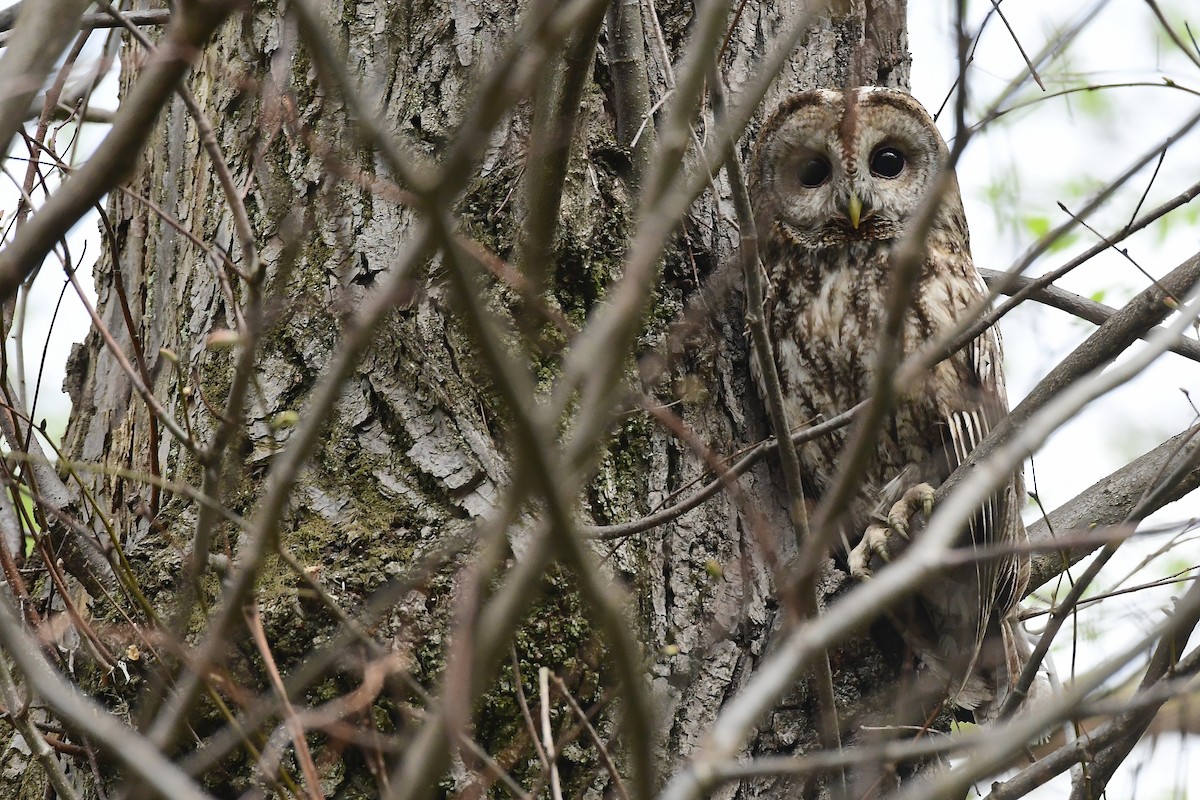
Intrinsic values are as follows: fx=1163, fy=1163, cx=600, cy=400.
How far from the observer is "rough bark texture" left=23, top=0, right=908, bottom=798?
1991 mm

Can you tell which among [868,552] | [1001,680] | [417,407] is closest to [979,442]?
[868,552]

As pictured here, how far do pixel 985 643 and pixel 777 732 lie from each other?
0.77m

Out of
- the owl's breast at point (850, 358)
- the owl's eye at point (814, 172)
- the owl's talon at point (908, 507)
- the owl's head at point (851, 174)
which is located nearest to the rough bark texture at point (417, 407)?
the owl's talon at point (908, 507)

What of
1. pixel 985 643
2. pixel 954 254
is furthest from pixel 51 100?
pixel 985 643

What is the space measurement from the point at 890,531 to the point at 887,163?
3.64ft

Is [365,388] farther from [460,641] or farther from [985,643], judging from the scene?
[985,643]

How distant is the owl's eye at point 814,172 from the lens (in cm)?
300

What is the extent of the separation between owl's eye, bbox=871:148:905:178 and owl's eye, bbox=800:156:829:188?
0.13 m

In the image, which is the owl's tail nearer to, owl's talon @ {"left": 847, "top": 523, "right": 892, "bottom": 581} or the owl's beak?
owl's talon @ {"left": 847, "top": 523, "right": 892, "bottom": 581}

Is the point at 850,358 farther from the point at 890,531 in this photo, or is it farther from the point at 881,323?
the point at 890,531

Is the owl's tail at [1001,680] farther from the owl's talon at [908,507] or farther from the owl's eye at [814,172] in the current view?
the owl's eye at [814,172]

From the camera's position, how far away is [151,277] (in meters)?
2.53

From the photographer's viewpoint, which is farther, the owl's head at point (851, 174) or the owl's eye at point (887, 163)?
the owl's eye at point (887, 163)

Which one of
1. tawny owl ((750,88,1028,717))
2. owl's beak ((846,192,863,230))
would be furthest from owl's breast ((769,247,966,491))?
owl's beak ((846,192,863,230))
